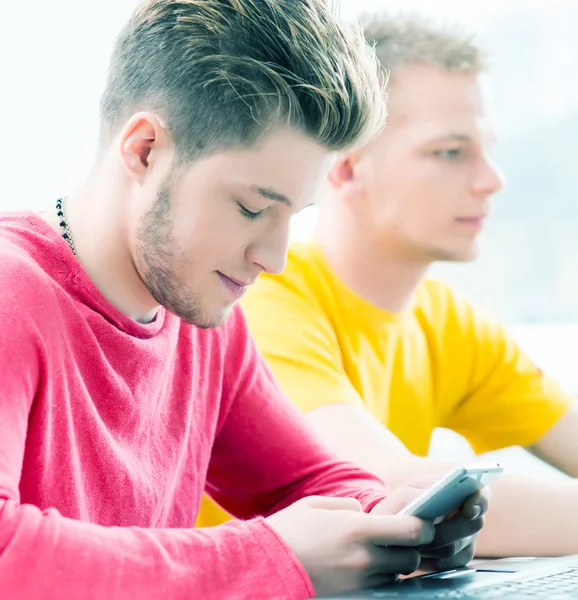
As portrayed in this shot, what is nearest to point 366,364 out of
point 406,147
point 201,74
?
point 406,147

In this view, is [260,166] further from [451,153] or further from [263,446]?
[451,153]

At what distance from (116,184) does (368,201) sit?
2.04ft

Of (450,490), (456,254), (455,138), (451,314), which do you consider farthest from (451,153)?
(450,490)

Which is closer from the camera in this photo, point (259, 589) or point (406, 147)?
point (259, 589)

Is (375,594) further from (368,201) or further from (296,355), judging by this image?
(368,201)

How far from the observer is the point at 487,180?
1362 millimetres

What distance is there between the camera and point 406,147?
4.48ft

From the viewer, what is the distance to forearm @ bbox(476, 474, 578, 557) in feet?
3.25

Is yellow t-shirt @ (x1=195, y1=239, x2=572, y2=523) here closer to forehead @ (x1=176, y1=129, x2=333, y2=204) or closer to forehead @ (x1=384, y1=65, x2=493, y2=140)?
forehead @ (x1=384, y1=65, x2=493, y2=140)

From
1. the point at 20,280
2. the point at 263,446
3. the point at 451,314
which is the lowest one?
the point at 263,446

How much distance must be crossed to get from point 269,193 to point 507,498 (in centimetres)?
48

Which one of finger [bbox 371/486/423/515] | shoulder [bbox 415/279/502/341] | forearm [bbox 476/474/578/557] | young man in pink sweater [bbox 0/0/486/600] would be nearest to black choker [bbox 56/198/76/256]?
young man in pink sweater [bbox 0/0/486/600]

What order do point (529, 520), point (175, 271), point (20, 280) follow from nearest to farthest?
point (20, 280)
point (175, 271)
point (529, 520)

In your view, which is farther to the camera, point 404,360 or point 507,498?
point 404,360
